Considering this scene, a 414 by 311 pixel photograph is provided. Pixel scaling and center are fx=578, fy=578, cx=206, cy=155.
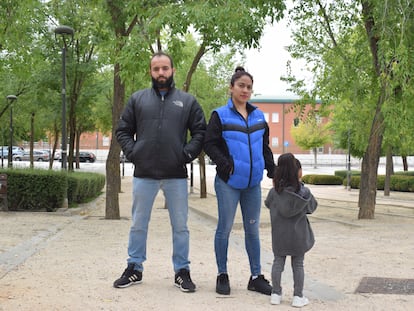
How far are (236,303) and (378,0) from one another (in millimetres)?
6706

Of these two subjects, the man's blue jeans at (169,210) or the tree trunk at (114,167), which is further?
the tree trunk at (114,167)

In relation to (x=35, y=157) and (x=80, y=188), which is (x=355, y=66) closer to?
(x=80, y=188)

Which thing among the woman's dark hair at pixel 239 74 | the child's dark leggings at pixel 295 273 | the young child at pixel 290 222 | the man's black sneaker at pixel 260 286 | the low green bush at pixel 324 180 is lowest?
the low green bush at pixel 324 180

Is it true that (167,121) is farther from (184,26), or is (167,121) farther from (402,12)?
(402,12)

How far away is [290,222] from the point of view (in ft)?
14.5

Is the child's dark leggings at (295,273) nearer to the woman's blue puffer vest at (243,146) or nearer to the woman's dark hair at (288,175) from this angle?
the woman's dark hair at (288,175)

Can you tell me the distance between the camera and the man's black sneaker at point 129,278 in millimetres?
4816

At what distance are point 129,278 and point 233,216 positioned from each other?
1026mm

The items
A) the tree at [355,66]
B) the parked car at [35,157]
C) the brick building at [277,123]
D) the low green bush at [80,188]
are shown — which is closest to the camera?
A: the tree at [355,66]

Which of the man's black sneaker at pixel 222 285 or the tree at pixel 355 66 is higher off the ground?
the tree at pixel 355 66

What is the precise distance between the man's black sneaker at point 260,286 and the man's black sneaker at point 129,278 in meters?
0.95

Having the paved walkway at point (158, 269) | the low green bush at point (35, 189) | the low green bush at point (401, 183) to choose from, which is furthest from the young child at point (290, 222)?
the low green bush at point (401, 183)

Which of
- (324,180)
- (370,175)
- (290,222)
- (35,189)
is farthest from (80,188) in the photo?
(324,180)

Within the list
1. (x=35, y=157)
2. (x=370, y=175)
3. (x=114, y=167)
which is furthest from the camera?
(x=35, y=157)
